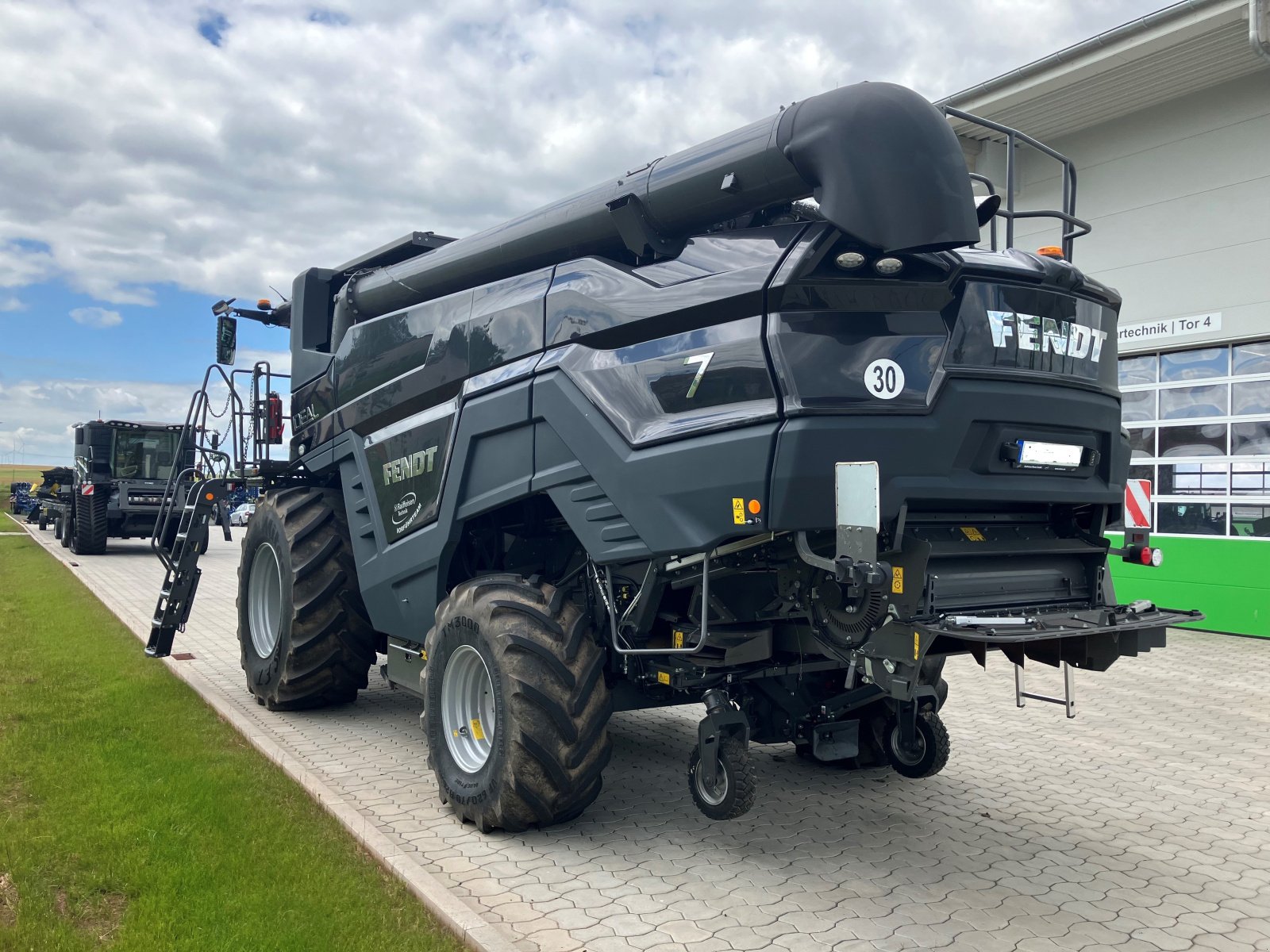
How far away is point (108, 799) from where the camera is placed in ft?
16.5

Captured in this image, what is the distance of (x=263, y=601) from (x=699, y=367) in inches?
Answer: 195

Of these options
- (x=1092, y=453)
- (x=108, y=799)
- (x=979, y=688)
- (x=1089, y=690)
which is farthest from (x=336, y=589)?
(x=1089, y=690)

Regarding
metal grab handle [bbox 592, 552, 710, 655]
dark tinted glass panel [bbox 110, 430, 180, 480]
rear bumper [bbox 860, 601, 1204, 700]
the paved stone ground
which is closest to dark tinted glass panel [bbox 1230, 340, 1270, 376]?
the paved stone ground

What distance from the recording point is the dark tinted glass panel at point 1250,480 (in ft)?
37.4

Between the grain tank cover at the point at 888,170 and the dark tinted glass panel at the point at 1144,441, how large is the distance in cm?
994

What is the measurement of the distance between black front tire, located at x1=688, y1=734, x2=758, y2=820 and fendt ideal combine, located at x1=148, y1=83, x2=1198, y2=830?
0.03 ft

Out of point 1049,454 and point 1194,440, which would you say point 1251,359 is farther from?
point 1049,454

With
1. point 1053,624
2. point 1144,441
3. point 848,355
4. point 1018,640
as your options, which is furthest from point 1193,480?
point 848,355

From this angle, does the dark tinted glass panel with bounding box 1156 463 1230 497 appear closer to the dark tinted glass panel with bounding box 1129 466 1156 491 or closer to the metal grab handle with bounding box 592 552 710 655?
the dark tinted glass panel with bounding box 1129 466 1156 491

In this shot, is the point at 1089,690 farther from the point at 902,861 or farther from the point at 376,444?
the point at 376,444

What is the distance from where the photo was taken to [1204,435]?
39.7 ft

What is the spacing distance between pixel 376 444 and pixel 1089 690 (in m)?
6.38

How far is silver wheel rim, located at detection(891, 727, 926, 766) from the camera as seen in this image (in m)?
5.62

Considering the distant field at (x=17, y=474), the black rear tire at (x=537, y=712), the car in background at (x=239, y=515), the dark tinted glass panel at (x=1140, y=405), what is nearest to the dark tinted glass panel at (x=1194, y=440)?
the dark tinted glass panel at (x=1140, y=405)
